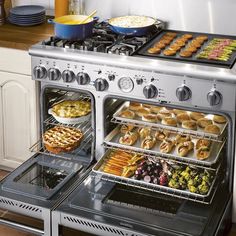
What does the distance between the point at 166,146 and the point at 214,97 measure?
0.39 metres

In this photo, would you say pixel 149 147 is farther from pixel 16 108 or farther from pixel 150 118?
pixel 16 108

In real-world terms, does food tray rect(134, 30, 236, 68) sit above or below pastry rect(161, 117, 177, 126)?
above

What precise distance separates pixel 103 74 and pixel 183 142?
1.75 ft

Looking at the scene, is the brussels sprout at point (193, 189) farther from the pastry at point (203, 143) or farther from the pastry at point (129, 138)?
the pastry at point (129, 138)

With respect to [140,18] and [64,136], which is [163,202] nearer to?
[64,136]

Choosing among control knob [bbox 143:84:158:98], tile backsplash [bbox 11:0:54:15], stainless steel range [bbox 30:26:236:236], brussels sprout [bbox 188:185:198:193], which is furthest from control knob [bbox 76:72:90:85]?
tile backsplash [bbox 11:0:54:15]

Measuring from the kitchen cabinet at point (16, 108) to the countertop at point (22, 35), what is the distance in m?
0.04

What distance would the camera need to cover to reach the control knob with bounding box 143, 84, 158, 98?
3.02 metres

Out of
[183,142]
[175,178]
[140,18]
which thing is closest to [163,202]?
[175,178]

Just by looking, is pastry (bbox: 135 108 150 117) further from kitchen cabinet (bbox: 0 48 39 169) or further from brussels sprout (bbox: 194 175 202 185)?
kitchen cabinet (bbox: 0 48 39 169)

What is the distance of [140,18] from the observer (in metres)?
3.60

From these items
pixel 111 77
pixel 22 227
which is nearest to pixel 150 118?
pixel 111 77

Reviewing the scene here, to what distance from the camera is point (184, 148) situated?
10.1ft

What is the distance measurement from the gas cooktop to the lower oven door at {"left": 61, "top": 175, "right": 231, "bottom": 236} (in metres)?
0.70
